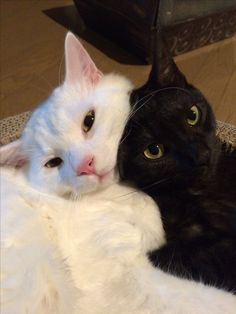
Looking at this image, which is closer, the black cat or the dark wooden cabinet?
the black cat

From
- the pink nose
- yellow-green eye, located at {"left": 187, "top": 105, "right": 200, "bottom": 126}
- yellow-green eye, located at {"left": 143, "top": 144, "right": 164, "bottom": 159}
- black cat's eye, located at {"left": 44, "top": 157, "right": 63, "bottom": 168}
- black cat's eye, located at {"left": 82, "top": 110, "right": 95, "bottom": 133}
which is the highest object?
yellow-green eye, located at {"left": 187, "top": 105, "right": 200, "bottom": 126}

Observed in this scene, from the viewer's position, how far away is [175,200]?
0.89 metres

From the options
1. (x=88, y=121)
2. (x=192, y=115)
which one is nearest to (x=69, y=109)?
(x=88, y=121)

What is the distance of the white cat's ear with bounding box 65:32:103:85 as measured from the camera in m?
0.90

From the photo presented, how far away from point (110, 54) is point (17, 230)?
1349 millimetres

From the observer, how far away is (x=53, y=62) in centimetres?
194

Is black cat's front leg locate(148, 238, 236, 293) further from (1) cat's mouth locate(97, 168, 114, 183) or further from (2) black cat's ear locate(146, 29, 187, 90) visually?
(2) black cat's ear locate(146, 29, 187, 90)

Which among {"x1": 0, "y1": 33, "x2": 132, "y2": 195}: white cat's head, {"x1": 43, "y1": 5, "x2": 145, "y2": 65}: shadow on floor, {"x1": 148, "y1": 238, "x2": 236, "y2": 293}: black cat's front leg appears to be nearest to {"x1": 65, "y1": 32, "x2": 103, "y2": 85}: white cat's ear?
{"x1": 0, "y1": 33, "x2": 132, "y2": 195}: white cat's head

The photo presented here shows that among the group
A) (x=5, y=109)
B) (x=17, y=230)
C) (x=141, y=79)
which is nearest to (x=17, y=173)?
(x=17, y=230)

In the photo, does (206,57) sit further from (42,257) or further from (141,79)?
(42,257)

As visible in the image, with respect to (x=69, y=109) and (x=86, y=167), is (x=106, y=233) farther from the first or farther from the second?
(x=69, y=109)

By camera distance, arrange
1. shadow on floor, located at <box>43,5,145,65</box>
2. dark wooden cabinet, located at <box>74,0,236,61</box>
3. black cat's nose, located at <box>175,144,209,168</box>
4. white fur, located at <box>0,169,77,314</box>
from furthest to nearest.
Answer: shadow on floor, located at <box>43,5,145,65</box>
dark wooden cabinet, located at <box>74,0,236,61</box>
black cat's nose, located at <box>175,144,209,168</box>
white fur, located at <box>0,169,77,314</box>

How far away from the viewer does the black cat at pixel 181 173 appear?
2.71ft

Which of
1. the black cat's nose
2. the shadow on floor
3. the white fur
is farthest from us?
the shadow on floor
